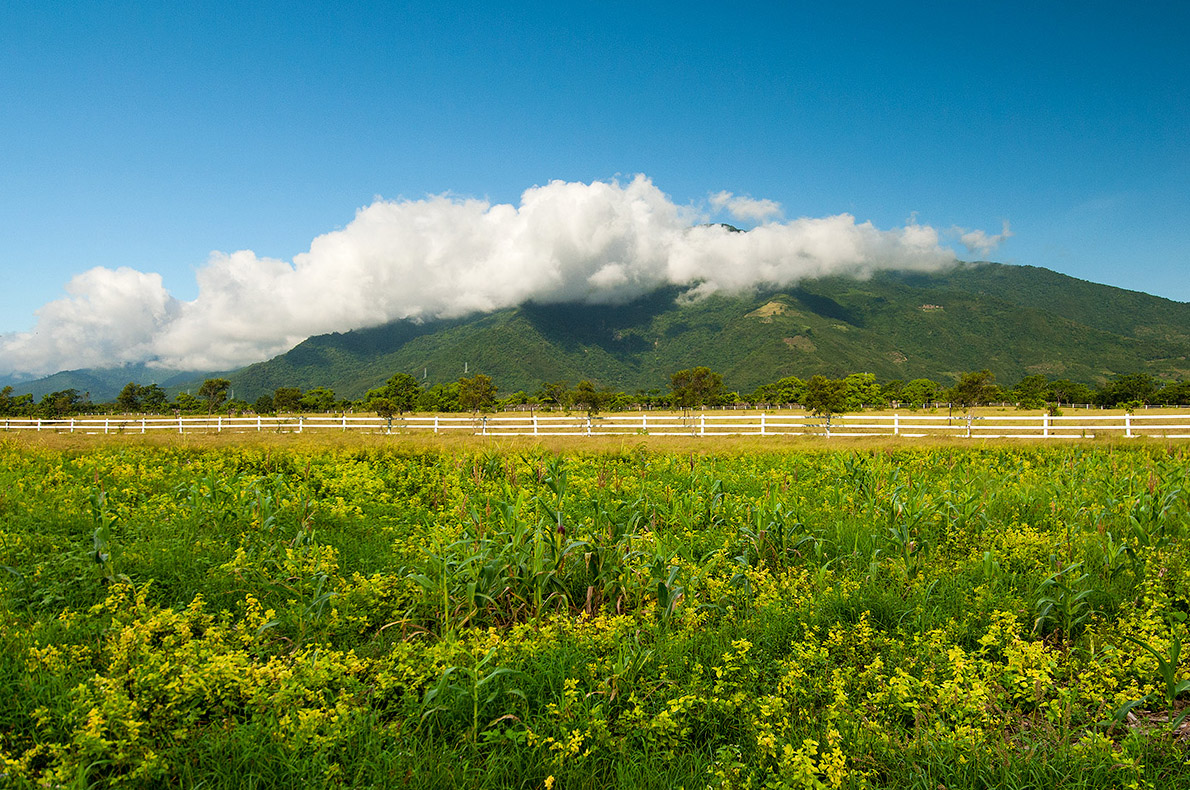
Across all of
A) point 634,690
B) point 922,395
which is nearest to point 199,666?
point 634,690

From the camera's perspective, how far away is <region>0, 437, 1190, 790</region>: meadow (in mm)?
3023

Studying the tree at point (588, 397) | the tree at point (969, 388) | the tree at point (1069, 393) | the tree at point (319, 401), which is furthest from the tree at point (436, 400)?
the tree at point (1069, 393)

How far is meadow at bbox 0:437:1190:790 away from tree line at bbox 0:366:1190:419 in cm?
6582

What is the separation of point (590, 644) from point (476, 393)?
273 ft

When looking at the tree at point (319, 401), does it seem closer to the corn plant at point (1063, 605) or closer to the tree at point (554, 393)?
the tree at point (554, 393)

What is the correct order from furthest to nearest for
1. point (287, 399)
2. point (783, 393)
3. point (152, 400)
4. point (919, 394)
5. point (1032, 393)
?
point (783, 393), point (152, 400), point (919, 394), point (287, 399), point (1032, 393)

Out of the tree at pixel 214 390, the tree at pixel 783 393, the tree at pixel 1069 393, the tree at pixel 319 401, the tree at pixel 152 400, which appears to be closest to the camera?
the tree at pixel 1069 393

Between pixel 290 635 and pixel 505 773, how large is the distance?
2488 millimetres

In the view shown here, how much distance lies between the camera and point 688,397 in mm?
96125

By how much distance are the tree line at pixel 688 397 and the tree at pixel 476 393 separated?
159 millimetres

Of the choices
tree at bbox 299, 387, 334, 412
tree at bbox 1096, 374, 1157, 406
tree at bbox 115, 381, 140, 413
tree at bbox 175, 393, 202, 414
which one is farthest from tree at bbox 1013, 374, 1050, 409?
tree at bbox 115, 381, 140, 413

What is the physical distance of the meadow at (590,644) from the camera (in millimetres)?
3023

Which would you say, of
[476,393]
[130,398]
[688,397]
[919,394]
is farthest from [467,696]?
[130,398]

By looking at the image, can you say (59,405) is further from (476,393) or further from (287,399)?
(476,393)
